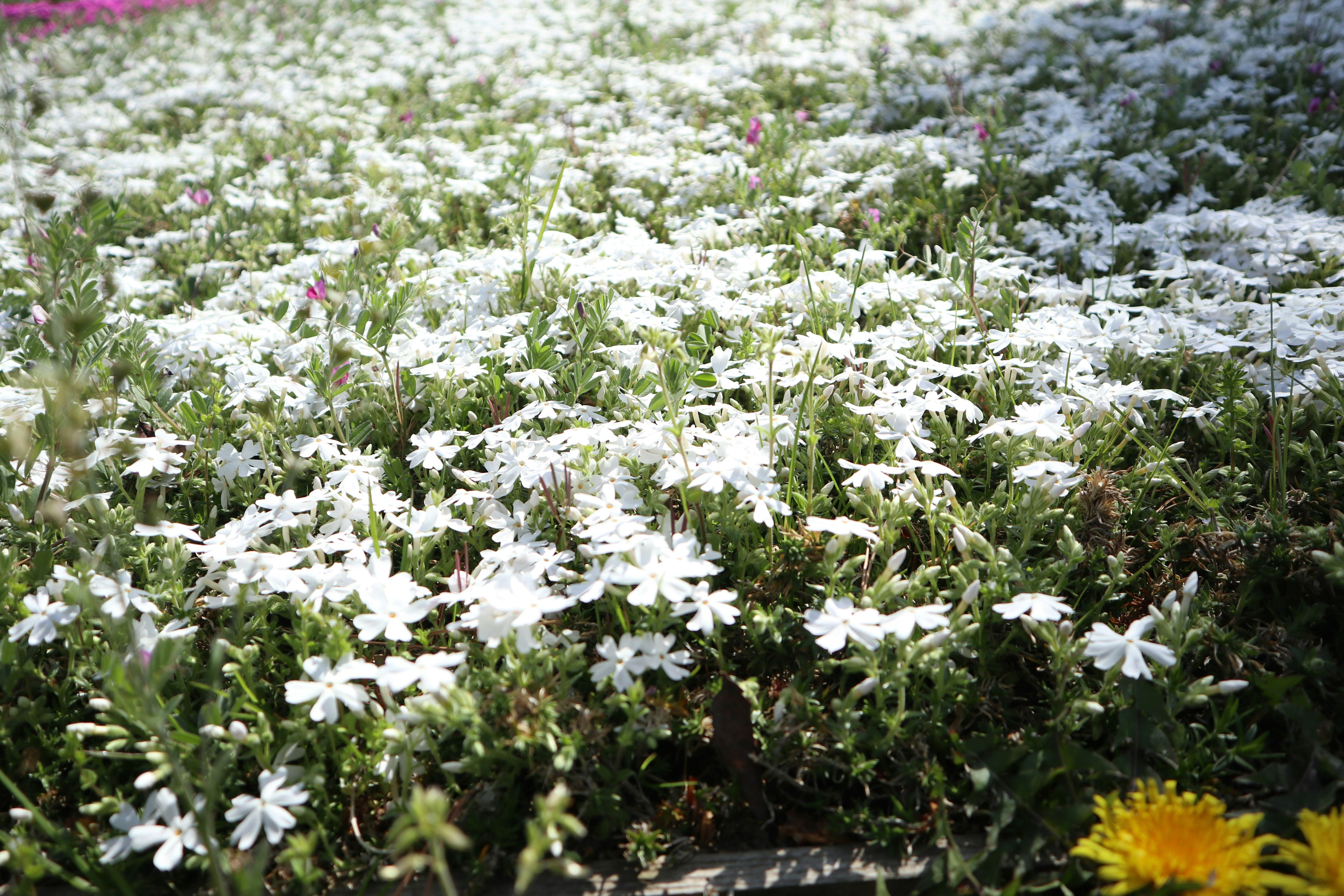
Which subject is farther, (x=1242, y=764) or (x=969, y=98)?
(x=969, y=98)

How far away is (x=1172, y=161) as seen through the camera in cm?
445

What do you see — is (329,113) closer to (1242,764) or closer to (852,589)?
(852,589)

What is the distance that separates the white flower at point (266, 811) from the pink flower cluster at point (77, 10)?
12236 millimetres

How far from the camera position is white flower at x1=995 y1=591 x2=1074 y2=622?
1708mm

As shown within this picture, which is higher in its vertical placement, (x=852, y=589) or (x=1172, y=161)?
(x=1172, y=161)

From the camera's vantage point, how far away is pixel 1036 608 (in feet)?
5.65

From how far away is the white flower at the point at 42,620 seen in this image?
5.81 ft

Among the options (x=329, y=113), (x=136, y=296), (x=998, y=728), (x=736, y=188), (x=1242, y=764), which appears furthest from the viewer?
(x=329, y=113)

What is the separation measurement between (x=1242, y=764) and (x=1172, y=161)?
12.4 ft

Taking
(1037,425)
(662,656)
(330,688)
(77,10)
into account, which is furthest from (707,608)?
(77,10)

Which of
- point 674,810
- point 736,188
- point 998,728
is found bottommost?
point 674,810

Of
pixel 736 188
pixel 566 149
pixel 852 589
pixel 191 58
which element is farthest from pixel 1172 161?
pixel 191 58

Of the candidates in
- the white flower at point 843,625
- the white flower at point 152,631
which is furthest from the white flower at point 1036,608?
the white flower at point 152,631

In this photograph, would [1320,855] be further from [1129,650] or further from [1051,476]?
[1051,476]
